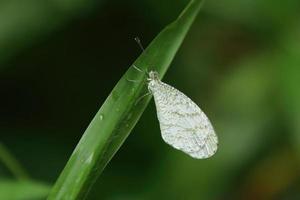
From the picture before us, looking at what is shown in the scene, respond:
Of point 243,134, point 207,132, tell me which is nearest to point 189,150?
point 207,132

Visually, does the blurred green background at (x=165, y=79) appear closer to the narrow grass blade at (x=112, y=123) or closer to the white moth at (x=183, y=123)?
the white moth at (x=183, y=123)

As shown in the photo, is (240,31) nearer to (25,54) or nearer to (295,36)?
(295,36)

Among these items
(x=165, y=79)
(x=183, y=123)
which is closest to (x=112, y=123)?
(x=183, y=123)

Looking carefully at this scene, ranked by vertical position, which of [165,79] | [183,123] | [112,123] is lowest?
[112,123]

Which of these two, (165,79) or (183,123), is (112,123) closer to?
(183,123)

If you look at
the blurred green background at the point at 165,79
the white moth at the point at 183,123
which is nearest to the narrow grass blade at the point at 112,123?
the white moth at the point at 183,123

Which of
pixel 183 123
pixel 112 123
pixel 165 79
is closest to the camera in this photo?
pixel 112 123

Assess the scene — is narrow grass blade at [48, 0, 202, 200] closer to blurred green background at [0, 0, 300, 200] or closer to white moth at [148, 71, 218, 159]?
white moth at [148, 71, 218, 159]
